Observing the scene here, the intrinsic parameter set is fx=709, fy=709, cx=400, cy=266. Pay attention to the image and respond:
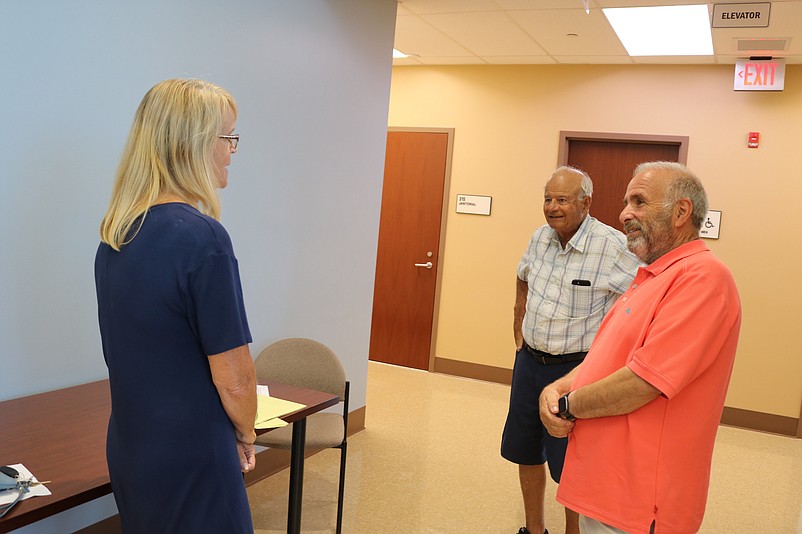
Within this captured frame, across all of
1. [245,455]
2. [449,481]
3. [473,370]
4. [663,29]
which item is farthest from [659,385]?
[473,370]

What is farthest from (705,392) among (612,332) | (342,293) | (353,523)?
(342,293)

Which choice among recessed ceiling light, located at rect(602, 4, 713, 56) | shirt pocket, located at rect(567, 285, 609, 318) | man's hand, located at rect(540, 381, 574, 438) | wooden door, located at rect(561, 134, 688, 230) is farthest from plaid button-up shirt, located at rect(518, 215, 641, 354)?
wooden door, located at rect(561, 134, 688, 230)

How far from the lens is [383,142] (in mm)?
4594

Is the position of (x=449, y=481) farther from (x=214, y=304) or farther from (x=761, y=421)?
(x=761, y=421)

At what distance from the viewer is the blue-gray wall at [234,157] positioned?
2.38m

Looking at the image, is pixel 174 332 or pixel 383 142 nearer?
pixel 174 332

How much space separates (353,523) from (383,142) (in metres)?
2.37

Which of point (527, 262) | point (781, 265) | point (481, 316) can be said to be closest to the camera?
point (527, 262)

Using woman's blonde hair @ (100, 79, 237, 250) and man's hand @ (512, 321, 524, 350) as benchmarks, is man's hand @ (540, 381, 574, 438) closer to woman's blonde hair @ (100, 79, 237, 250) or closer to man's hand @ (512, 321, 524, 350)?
woman's blonde hair @ (100, 79, 237, 250)

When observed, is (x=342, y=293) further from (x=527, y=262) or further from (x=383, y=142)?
(x=527, y=262)

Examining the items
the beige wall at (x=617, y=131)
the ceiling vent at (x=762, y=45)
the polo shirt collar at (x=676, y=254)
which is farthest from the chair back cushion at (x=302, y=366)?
the ceiling vent at (x=762, y=45)

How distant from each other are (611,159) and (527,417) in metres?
3.52

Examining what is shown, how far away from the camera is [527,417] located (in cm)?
313

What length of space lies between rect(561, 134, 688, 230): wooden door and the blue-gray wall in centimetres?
225
